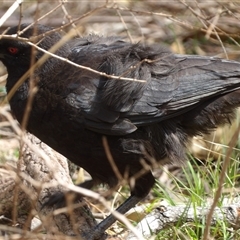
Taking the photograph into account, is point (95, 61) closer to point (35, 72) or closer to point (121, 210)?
point (35, 72)

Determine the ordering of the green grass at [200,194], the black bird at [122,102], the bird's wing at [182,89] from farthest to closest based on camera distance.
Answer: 1. the bird's wing at [182,89]
2. the black bird at [122,102]
3. the green grass at [200,194]

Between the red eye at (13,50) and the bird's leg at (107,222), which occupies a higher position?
the red eye at (13,50)

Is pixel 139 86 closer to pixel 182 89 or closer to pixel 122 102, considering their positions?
pixel 122 102

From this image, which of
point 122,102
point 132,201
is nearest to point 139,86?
point 122,102

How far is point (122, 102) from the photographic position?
4.54m

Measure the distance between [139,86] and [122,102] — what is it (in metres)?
0.17

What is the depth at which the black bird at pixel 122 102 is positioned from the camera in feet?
14.8

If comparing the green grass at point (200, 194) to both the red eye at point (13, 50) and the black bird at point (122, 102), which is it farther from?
the red eye at point (13, 50)

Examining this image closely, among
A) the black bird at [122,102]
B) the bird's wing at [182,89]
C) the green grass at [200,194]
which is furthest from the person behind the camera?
the bird's wing at [182,89]

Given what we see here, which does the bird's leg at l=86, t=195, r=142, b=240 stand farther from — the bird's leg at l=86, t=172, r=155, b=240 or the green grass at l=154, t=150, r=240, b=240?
the green grass at l=154, t=150, r=240, b=240

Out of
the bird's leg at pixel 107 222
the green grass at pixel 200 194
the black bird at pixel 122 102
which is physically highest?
the black bird at pixel 122 102

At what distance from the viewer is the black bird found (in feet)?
14.8

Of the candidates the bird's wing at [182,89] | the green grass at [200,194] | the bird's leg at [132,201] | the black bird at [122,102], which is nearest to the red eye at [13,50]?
the black bird at [122,102]

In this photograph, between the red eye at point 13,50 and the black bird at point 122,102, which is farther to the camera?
the red eye at point 13,50
